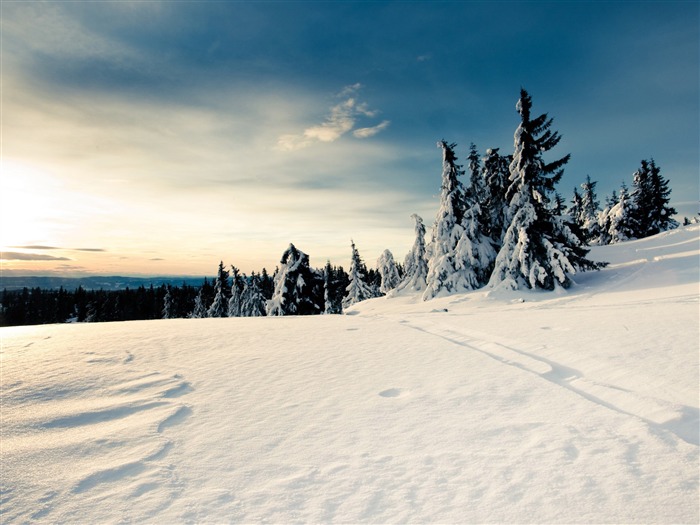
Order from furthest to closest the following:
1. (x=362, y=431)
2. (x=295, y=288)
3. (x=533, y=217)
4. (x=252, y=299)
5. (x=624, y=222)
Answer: (x=252, y=299) → (x=624, y=222) → (x=295, y=288) → (x=533, y=217) → (x=362, y=431)

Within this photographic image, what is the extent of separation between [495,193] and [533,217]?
25.1 feet

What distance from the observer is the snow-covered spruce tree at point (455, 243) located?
2444 centimetres

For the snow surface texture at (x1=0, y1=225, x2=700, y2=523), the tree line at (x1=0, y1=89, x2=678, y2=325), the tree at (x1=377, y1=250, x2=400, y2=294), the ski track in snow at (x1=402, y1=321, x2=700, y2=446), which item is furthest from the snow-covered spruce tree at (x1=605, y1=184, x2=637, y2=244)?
the ski track in snow at (x1=402, y1=321, x2=700, y2=446)

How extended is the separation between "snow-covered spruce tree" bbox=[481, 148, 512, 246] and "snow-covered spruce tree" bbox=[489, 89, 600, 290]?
4818 millimetres

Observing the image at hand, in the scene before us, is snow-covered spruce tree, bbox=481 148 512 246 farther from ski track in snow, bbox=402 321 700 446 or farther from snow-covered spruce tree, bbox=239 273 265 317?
snow-covered spruce tree, bbox=239 273 265 317

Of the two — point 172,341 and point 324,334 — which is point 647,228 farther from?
point 172,341

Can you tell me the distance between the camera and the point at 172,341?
8.20 metres

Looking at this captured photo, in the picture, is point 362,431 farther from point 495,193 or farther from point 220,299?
point 220,299

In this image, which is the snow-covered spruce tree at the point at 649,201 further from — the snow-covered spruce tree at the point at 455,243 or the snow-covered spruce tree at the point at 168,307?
the snow-covered spruce tree at the point at 168,307

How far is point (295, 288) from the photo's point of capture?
2645cm

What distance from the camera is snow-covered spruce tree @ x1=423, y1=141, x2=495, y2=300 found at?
2444 centimetres

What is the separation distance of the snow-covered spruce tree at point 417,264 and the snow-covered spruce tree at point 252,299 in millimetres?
19092

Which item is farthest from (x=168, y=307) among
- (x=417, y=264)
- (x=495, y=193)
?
(x=495, y=193)

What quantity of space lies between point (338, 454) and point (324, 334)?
18.4 feet
